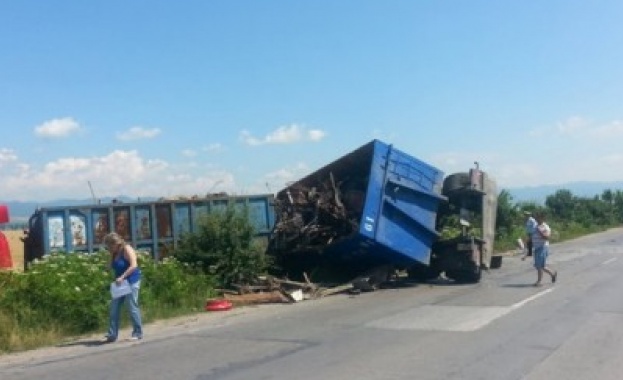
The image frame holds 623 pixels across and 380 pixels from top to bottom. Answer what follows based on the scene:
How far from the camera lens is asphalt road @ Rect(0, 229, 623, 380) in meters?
8.31

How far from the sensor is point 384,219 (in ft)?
54.9

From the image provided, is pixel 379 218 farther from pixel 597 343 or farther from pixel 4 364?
pixel 4 364

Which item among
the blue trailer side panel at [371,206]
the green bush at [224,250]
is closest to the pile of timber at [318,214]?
the blue trailer side panel at [371,206]

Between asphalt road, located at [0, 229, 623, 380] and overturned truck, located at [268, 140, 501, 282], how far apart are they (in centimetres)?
193

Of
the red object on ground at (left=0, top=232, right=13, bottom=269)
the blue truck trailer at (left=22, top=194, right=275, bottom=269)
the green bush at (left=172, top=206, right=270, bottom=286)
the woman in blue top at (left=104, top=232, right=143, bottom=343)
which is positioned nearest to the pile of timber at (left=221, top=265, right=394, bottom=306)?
the green bush at (left=172, top=206, right=270, bottom=286)

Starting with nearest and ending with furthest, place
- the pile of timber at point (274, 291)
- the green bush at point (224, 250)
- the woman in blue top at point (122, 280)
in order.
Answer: the woman in blue top at point (122, 280) < the pile of timber at point (274, 291) < the green bush at point (224, 250)

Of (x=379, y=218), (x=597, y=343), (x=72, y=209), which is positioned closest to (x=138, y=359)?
(x=597, y=343)

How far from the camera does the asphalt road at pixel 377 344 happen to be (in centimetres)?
831

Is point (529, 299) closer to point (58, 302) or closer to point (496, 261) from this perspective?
point (496, 261)

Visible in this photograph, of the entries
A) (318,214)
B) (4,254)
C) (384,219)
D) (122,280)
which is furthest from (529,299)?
(4,254)

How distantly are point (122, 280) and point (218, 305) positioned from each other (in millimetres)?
3669

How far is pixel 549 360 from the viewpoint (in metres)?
8.61

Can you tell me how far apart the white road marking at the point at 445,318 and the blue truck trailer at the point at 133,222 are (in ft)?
18.1

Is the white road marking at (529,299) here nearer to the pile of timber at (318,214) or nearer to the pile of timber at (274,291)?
the pile of timber at (318,214)
